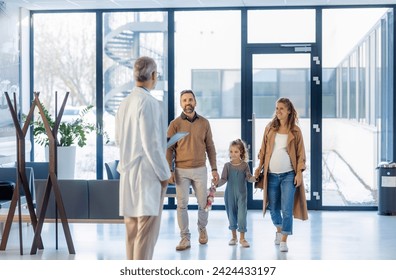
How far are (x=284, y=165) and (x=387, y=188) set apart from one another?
3554mm

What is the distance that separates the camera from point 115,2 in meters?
10.2

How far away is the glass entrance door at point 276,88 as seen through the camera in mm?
10641

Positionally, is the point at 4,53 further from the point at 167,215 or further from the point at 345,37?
the point at 345,37

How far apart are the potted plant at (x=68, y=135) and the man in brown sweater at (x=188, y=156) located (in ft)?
11.9

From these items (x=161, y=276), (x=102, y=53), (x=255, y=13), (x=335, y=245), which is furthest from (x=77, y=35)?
(x=161, y=276)

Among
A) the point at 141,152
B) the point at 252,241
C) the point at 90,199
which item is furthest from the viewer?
the point at 252,241

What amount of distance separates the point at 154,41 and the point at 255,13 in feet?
4.79

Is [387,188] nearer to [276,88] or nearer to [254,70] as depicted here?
[276,88]

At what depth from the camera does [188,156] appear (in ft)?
23.2

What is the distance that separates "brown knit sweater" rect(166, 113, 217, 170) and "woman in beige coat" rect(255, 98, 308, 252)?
54 cm

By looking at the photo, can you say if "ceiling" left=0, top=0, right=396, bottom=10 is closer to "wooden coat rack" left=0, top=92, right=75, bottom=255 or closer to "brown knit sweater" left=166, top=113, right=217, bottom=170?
"brown knit sweater" left=166, top=113, right=217, bottom=170

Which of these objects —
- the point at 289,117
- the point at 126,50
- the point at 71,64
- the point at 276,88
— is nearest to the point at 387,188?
the point at 276,88

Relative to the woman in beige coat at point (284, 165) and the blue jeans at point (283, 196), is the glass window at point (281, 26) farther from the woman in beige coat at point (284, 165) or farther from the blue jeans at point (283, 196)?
the blue jeans at point (283, 196)

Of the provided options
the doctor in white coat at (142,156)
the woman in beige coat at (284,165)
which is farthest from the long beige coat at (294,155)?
the doctor in white coat at (142,156)
